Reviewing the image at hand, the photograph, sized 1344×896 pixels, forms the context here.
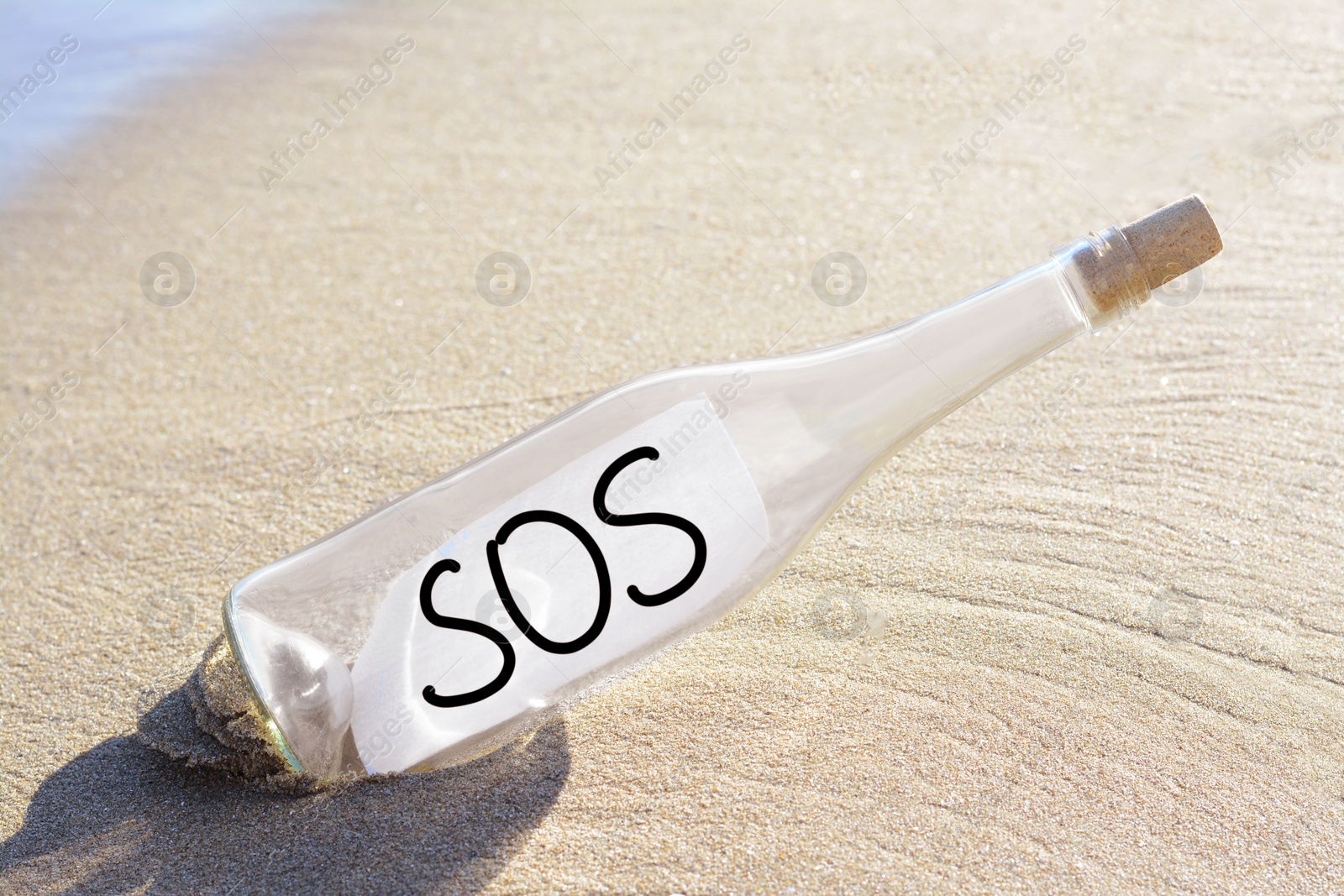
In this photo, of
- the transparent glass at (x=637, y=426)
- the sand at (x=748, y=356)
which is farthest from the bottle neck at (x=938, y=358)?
the sand at (x=748, y=356)

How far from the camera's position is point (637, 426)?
141 cm

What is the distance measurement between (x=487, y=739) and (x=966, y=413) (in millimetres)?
1054

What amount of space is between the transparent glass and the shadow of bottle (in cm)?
4

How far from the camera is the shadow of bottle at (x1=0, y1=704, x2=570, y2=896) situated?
1.17 metres

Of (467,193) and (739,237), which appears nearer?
(739,237)

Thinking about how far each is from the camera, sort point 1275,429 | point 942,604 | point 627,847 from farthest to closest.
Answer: point 1275,429 → point 942,604 → point 627,847

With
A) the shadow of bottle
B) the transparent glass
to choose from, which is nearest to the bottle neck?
the transparent glass

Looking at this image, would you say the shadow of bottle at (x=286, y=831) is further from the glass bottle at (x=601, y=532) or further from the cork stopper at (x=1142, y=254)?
the cork stopper at (x=1142, y=254)

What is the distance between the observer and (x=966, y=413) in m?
1.96

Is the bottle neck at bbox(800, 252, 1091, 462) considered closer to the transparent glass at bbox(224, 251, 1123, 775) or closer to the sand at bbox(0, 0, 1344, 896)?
the transparent glass at bbox(224, 251, 1123, 775)

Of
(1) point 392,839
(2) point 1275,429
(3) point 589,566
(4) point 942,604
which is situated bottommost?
(2) point 1275,429

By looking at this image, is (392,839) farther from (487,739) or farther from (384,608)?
(384,608)

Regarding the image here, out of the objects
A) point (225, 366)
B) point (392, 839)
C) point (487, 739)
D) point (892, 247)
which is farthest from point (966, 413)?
point (225, 366)

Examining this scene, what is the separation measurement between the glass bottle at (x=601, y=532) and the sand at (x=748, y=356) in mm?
95
